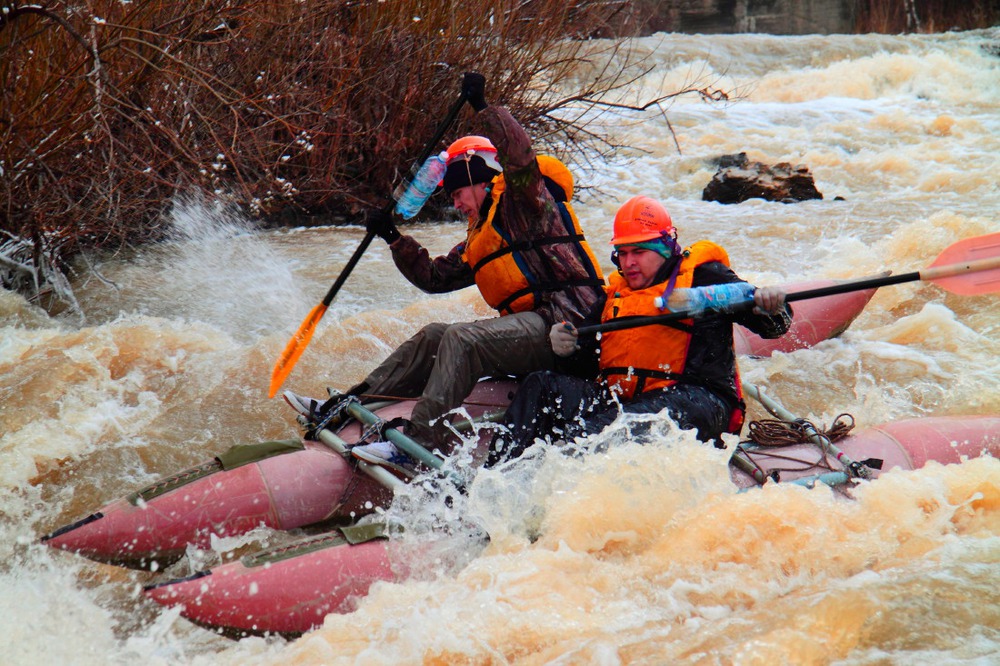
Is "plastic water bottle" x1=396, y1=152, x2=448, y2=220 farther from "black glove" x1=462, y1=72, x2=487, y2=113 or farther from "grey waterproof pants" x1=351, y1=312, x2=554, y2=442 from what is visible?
"grey waterproof pants" x1=351, y1=312, x2=554, y2=442

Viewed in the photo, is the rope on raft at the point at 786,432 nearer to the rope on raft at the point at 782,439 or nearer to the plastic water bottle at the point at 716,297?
the rope on raft at the point at 782,439

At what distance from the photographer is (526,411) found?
3701 mm

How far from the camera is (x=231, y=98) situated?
742 cm

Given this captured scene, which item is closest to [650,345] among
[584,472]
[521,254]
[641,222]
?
[641,222]

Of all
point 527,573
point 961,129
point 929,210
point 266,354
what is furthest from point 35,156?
point 961,129

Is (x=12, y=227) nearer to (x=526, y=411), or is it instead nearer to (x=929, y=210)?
(x=526, y=411)

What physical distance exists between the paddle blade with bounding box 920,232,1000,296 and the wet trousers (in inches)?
36.2

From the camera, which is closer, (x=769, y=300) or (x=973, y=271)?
(x=769, y=300)

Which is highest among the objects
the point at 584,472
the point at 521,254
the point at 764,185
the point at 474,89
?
the point at 474,89

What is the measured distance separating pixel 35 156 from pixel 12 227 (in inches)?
48.8

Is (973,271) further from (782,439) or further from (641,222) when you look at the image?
(641,222)

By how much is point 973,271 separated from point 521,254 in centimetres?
172

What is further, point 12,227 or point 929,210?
point 929,210

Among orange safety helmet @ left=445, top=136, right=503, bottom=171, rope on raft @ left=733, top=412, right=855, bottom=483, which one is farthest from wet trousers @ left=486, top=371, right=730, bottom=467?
orange safety helmet @ left=445, top=136, right=503, bottom=171
